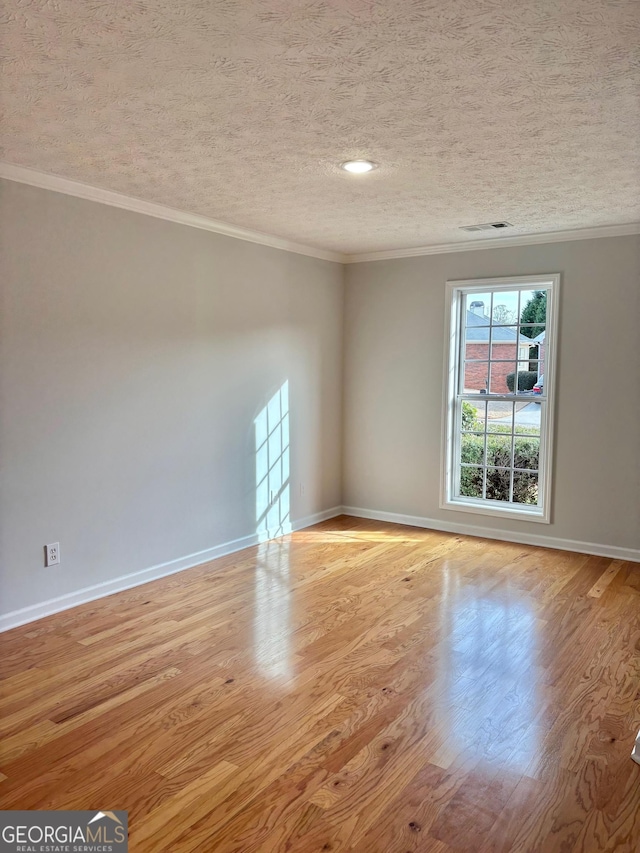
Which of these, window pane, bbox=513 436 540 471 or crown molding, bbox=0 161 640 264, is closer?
crown molding, bbox=0 161 640 264

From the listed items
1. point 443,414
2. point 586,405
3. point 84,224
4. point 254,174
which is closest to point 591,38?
point 254,174

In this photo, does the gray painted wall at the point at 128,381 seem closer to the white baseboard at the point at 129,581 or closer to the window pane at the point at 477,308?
the white baseboard at the point at 129,581

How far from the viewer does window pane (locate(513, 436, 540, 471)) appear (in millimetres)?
5336

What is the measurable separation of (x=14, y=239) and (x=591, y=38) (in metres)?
2.86

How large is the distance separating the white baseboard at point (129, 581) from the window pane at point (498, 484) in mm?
1680

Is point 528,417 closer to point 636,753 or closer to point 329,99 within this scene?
point 636,753

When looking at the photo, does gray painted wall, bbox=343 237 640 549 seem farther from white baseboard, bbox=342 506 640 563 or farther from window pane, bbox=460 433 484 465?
window pane, bbox=460 433 484 465

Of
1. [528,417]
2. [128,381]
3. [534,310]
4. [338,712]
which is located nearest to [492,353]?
[534,310]

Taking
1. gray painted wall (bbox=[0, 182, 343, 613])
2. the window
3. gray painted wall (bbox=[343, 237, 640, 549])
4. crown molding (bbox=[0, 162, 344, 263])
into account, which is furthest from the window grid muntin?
crown molding (bbox=[0, 162, 344, 263])

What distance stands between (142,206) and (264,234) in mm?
1214

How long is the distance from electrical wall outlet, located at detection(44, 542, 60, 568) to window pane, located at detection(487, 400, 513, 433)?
3.58 metres

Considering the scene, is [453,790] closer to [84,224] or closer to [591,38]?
[591,38]

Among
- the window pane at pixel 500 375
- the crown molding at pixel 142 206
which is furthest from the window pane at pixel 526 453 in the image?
the crown molding at pixel 142 206

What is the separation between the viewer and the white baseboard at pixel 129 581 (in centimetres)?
357
